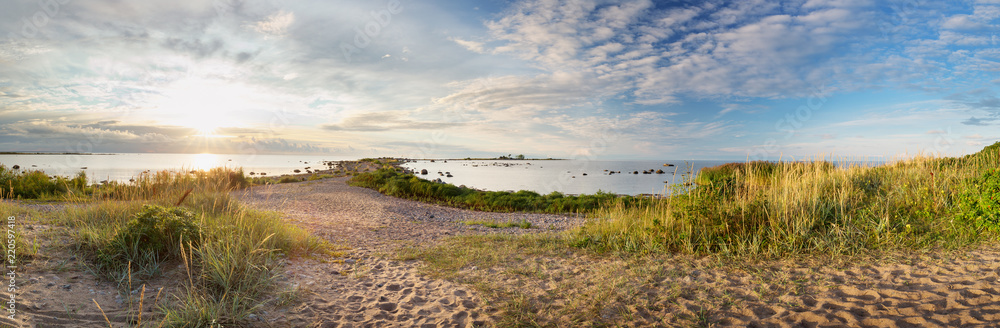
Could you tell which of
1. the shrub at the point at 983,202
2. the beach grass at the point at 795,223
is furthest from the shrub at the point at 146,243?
the shrub at the point at 983,202

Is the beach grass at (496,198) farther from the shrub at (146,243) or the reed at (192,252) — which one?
the shrub at (146,243)

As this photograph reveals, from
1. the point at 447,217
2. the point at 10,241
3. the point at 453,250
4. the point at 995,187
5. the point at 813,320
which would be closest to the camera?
the point at 813,320

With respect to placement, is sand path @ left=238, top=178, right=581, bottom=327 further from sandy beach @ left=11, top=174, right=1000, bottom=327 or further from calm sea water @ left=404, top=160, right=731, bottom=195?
Answer: calm sea water @ left=404, top=160, right=731, bottom=195

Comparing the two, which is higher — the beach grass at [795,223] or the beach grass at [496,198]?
the beach grass at [795,223]

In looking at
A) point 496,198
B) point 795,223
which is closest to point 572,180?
point 496,198

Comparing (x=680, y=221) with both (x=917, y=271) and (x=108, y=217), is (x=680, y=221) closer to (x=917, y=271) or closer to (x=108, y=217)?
(x=917, y=271)

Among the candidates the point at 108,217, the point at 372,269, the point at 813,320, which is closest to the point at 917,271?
the point at 813,320

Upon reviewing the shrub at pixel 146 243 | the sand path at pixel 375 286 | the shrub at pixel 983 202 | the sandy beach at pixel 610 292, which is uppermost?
the shrub at pixel 983 202

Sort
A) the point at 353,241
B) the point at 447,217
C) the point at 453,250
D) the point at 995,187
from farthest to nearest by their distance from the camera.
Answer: the point at 447,217
the point at 353,241
the point at 453,250
the point at 995,187

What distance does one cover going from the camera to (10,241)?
5.37 metres

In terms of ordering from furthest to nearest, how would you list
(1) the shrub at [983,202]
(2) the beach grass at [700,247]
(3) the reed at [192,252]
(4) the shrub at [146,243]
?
(1) the shrub at [983,202]
(4) the shrub at [146,243]
(2) the beach grass at [700,247]
(3) the reed at [192,252]

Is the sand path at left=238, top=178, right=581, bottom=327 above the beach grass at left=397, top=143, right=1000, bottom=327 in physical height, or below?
below

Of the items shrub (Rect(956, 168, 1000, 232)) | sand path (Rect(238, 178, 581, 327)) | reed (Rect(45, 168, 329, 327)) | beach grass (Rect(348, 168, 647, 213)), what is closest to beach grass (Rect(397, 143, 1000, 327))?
shrub (Rect(956, 168, 1000, 232))

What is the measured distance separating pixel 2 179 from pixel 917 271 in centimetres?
2576
